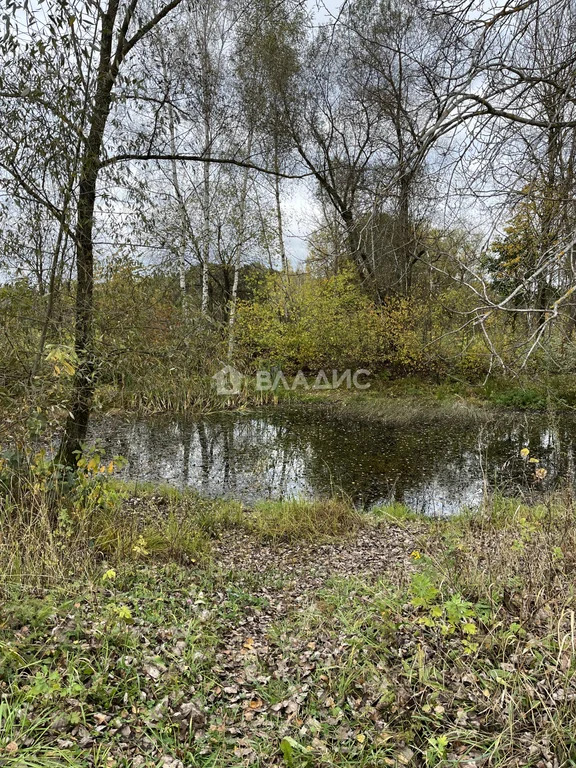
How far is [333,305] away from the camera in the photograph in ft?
43.5

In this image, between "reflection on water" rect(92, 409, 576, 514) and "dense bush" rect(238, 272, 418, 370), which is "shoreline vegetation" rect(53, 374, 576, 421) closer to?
"reflection on water" rect(92, 409, 576, 514)

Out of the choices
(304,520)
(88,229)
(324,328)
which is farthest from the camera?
(324,328)

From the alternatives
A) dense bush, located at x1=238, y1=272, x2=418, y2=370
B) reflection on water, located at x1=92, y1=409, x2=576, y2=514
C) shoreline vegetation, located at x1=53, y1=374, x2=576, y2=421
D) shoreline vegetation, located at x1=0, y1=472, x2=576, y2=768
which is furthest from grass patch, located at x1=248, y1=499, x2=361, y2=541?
dense bush, located at x1=238, y1=272, x2=418, y2=370

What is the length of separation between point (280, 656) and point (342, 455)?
583 cm

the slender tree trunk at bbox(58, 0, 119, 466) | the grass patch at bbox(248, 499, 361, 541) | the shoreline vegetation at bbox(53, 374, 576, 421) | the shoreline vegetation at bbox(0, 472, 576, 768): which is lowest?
the grass patch at bbox(248, 499, 361, 541)

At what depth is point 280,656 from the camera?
2.58 meters

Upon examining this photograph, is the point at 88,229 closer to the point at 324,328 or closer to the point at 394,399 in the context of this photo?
the point at 324,328

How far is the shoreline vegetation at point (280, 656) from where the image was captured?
1.86m

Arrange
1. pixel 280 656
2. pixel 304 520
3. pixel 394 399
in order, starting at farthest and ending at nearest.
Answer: pixel 394 399
pixel 304 520
pixel 280 656

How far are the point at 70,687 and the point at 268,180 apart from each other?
14.3 m

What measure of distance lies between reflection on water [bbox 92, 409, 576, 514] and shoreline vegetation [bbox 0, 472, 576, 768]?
2.57 meters

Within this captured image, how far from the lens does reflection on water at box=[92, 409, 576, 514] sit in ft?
21.8

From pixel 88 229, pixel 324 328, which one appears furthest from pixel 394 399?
pixel 88 229

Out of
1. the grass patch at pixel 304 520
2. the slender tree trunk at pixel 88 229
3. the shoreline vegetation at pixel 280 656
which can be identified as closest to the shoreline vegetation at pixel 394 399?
the grass patch at pixel 304 520
